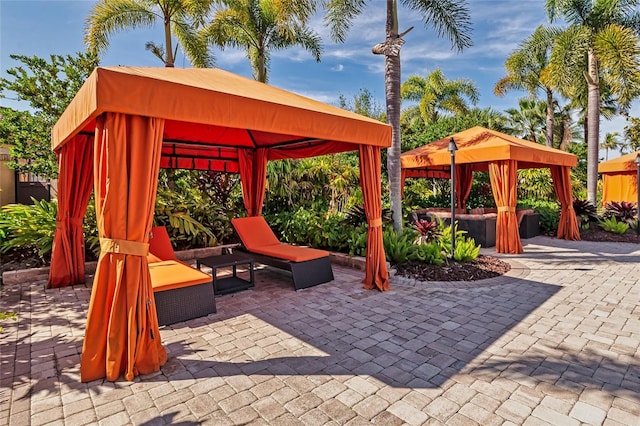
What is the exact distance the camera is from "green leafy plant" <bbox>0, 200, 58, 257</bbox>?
637 cm

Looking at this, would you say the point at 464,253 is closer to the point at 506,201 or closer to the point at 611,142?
the point at 506,201

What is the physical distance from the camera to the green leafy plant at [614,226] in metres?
11.4

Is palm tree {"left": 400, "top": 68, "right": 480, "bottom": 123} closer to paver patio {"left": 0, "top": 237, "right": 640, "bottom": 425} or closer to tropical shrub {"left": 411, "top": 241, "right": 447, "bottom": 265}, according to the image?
tropical shrub {"left": 411, "top": 241, "right": 447, "bottom": 265}

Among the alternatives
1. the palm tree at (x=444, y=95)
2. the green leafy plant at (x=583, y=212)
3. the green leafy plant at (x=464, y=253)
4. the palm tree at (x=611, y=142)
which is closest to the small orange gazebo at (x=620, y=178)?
the green leafy plant at (x=583, y=212)

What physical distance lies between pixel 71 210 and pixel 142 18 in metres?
8.33

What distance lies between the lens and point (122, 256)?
3.02m

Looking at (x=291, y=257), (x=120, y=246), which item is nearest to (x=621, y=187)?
(x=291, y=257)

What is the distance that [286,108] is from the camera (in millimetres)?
4031

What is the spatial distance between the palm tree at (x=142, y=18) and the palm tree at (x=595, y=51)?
13.0 meters

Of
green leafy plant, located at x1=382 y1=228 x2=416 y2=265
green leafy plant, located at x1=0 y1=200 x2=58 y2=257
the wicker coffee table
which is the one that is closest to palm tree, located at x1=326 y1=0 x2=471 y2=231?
green leafy plant, located at x1=382 y1=228 x2=416 y2=265

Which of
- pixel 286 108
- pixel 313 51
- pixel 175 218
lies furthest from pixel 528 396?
pixel 313 51

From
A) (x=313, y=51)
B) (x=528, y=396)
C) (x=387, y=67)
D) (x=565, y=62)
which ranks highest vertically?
(x=313, y=51)

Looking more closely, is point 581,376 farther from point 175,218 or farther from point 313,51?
point 313,51

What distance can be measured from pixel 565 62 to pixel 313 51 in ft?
31.2
